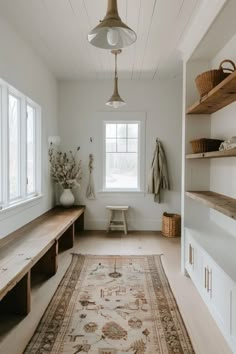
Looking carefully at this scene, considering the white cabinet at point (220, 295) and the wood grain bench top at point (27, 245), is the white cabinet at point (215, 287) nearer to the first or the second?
the white cabinet at point (220, 295)

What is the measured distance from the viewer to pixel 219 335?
7.01 feet

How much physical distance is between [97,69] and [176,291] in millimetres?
3508

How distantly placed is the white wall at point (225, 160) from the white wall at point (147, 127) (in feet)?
6.73

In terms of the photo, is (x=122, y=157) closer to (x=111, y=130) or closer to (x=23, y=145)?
(x=111, y=130)

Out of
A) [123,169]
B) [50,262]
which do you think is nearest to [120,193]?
[123,169]

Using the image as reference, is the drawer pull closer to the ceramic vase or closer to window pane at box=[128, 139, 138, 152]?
the ceramic vase

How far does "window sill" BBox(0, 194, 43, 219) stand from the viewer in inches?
117

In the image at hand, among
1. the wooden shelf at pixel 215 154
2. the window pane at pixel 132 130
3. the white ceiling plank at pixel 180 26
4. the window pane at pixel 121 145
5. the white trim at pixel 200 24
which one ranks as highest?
the white ceiling plank at pixel 180 26

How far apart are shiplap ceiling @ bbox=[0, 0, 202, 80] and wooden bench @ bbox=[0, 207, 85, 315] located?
7.50ft

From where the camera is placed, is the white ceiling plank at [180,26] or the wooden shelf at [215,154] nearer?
the wooden shelf at [215,154]

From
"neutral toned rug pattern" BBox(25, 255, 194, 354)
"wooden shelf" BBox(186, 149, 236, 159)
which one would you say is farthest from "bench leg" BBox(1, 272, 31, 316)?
"wooden shelf" BBox(186, 149, 236, 159)

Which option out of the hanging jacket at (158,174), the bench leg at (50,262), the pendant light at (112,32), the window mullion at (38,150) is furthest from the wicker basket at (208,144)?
the window mullion at (38,150)

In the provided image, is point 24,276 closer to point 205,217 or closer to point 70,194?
point 205,217

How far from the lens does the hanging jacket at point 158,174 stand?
516 centimetres
